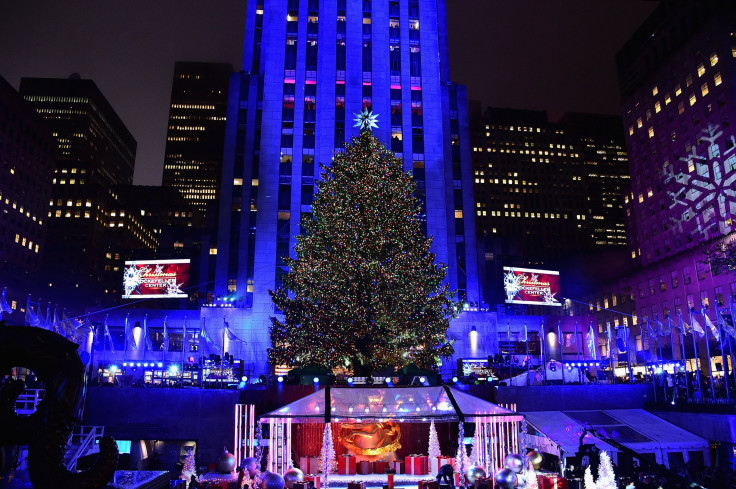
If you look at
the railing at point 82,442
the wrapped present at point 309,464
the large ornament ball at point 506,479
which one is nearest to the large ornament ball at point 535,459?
the large ornament ball at point 506,479

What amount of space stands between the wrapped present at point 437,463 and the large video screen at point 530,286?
117ft

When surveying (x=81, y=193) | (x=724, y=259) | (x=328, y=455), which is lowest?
(x=328, y=455)

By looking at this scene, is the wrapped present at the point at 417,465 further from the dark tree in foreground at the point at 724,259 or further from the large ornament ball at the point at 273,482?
the dark tree in foreground at the point at 724,259

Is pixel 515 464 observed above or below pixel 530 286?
below

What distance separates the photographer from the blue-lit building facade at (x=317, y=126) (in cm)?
5081

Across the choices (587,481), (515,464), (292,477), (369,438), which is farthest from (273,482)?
(587,481)

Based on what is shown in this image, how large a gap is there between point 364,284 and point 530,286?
1270 inches

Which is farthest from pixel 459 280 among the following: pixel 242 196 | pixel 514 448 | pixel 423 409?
pixel 423 409

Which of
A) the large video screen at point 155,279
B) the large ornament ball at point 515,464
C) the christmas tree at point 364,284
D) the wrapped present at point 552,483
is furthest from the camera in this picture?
the large video screen at point 155,279

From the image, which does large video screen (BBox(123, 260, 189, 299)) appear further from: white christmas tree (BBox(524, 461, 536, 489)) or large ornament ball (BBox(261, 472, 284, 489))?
white christmas tree (BBox(524, 461, 536, 489))

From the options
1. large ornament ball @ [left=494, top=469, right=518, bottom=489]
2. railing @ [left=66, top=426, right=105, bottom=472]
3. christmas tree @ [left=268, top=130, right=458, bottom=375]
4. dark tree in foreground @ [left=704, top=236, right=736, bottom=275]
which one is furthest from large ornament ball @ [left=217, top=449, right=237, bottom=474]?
dark tree in foreground @ [left=704, top=236, right=736, bottom=275]

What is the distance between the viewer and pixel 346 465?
22.4 m

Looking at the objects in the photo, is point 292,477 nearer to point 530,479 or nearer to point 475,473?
point 475,473

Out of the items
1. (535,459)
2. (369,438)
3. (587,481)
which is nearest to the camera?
(587,481)
